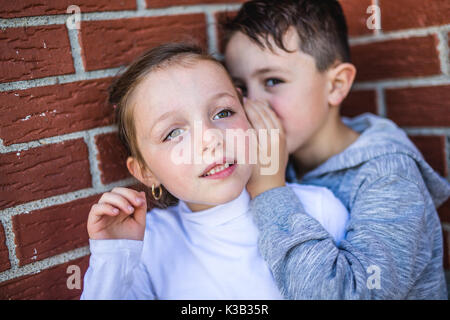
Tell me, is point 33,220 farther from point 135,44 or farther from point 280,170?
point 280,170

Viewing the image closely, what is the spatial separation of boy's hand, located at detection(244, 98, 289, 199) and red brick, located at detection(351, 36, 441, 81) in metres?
0.54

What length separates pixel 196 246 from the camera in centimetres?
133

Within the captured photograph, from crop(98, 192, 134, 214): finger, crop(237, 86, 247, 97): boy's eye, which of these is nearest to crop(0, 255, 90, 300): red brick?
crop(98, 192, 134, 214): finger

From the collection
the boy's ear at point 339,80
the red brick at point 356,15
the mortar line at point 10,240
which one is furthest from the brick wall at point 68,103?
the boy's ear at point 339,80

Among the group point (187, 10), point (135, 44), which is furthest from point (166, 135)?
point (187, 10)

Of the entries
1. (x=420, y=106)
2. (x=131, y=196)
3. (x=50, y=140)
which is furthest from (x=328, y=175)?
(x=50, y=140)

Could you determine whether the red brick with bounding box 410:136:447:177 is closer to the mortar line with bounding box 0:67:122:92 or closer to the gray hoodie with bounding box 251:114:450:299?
the gray hoodie with bounding box 251:114:450:299

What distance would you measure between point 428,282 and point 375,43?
94cm

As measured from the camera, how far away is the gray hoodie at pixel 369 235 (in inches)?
42.4

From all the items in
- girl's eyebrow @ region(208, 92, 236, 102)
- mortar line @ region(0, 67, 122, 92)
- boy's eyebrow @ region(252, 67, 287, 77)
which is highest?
mortar line @ region(0, 67, 122, 92)

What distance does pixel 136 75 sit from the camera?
124cm

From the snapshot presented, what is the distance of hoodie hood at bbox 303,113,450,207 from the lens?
136cm

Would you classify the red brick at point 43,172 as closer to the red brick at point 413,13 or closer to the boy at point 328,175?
the boy at point 328,175

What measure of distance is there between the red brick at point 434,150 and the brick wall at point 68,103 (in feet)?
0.03
